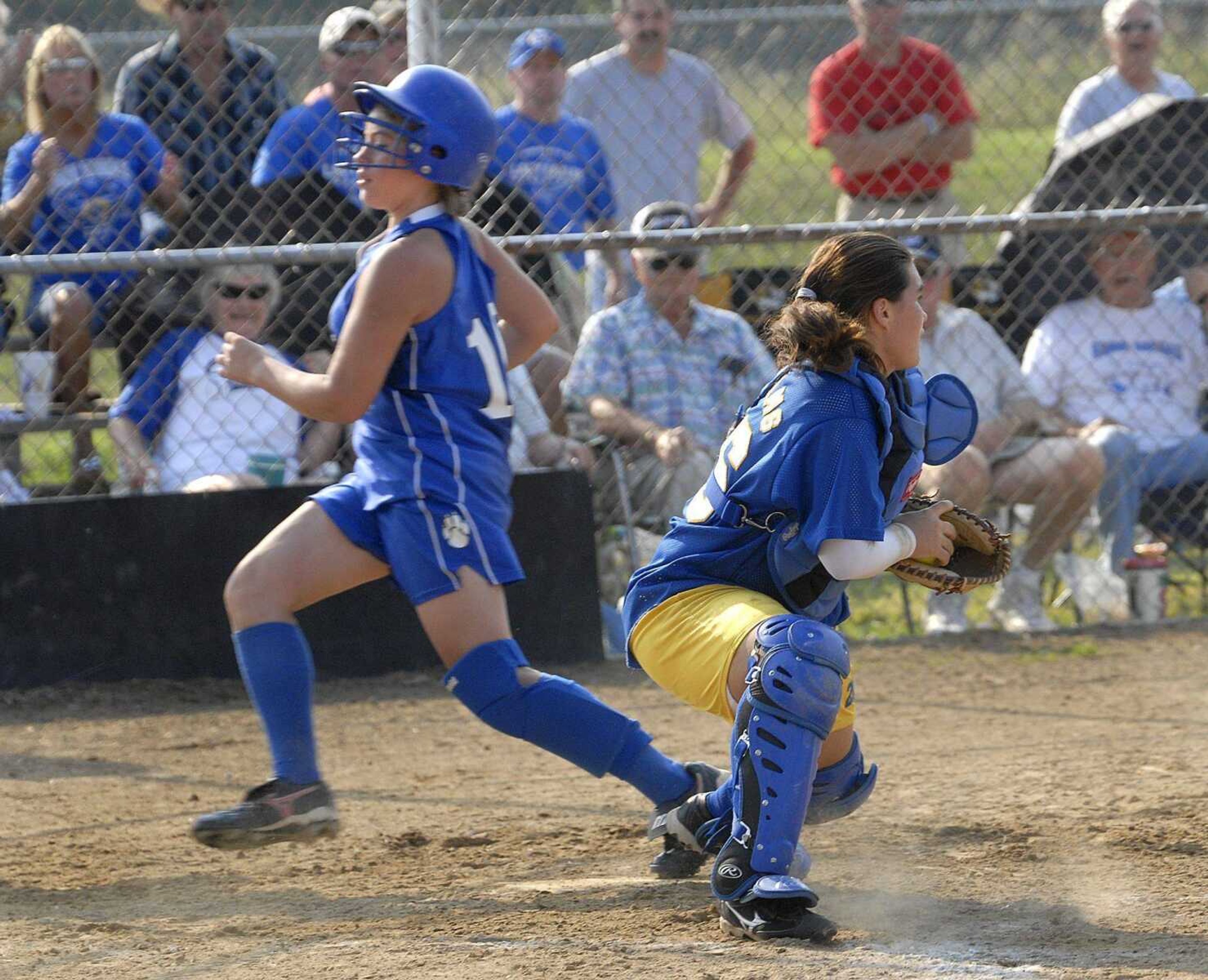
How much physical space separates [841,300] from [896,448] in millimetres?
290

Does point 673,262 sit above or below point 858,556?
above

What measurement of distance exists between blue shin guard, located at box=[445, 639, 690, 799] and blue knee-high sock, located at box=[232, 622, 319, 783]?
32 cm

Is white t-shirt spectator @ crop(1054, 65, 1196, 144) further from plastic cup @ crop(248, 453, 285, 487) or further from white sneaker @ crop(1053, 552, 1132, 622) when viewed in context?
plastic cup @ crop(248, 453, 285, 487)

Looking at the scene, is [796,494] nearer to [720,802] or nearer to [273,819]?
[720,802]

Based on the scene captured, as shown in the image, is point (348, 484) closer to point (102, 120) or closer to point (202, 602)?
point (202, 602)

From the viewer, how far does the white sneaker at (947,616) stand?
244 inches

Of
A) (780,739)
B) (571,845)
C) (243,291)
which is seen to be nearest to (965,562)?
(780,739)

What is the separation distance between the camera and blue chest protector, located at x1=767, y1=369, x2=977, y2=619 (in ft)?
9.48

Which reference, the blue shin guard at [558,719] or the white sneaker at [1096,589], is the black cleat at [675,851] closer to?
the blue shin guard at [558,719]

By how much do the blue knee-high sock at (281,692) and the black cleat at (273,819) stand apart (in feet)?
0.13

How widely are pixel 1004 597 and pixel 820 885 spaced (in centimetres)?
323

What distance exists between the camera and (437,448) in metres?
3.37

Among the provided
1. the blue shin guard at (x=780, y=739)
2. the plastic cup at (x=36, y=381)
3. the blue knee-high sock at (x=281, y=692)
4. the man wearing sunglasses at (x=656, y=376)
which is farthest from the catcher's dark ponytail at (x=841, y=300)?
the plastic cup at (x=36, y=381)

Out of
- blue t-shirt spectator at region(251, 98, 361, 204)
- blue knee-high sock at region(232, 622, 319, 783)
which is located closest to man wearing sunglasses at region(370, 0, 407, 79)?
blue t-shirt spectator at region(251, 98, 361, 204)
